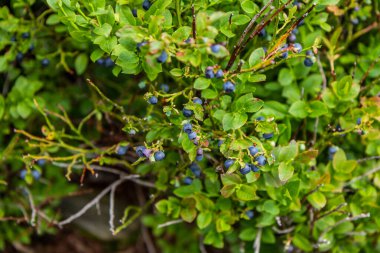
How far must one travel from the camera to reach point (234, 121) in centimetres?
128

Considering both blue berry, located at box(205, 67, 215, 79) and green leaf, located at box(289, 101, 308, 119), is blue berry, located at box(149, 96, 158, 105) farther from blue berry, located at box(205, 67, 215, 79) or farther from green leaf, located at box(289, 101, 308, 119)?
green leaf, located at box(289, 101, 308, 119)

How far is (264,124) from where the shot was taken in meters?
1.34

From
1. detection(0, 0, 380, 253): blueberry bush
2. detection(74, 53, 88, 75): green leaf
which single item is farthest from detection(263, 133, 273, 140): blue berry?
detection(74, 53, 88, 75): green leaf

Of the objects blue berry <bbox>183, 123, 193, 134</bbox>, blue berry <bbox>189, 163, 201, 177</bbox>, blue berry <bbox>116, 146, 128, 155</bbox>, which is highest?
blue berry <bbox>183, 123, 193, 134</bbox>

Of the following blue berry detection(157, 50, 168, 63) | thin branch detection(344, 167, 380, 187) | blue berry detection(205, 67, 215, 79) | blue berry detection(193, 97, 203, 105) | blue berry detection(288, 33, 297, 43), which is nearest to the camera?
blue berry detection(157, 50, 168, 63)

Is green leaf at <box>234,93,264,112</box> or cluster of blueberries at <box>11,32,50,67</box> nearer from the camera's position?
green leaf at <box>234,93,264,112</box>

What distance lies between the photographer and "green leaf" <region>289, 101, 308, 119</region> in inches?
59.5

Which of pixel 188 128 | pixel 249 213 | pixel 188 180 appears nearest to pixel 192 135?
pixel 188 128

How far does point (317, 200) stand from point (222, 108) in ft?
1.39

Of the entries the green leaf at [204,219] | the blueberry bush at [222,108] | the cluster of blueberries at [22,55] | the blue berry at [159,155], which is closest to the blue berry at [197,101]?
the blueberry bush at [222,108]

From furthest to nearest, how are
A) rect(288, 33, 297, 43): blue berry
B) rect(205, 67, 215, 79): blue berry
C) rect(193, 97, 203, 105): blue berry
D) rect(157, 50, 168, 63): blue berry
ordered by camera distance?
rect(288, 33, 297, 43): blue berry < rect(193, 97, 203, 105): blue berry < rect(205, 67, 215, 79): blue berry < rect(157, 50, 168, 63): blue berry

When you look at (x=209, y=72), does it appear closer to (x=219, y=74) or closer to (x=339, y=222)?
(x=219, y=74)

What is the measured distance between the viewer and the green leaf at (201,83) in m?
1.25

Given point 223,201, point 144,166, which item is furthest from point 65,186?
point 223,201
